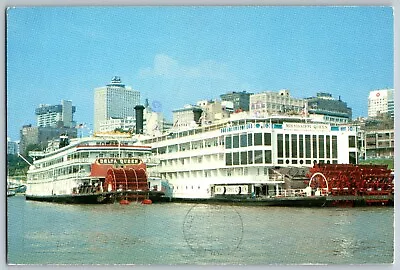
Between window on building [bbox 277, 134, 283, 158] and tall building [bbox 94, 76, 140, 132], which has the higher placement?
tall building [bbox 94, 76, 140, 132]

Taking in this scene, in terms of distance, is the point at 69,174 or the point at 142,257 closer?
the point at 142,257

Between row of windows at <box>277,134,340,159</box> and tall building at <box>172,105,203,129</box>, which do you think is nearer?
tall building at <box>172,105,203,129</box>

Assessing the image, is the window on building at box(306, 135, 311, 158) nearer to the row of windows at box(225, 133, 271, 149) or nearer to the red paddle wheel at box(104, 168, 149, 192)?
the row of windows at box(225, 133, 271, 149)

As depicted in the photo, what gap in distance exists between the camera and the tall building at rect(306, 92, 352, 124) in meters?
7.85

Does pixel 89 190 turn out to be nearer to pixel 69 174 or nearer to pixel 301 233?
pixel 69 174

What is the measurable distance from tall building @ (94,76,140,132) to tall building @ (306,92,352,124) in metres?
1.62

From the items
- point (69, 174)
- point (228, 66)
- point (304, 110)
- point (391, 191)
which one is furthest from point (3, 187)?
point (391, 191)

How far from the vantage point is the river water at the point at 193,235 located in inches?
296

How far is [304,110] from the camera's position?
7992mm

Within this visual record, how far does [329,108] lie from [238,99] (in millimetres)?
835

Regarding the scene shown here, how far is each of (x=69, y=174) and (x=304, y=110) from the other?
7.67 feet

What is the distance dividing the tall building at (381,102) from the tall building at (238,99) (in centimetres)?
110

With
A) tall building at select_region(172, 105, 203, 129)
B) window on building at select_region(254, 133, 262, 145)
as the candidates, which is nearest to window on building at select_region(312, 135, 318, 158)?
window on building at select_region(254, 133, 262, 145)

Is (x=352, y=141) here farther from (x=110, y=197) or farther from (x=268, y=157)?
(x=110, y=197)
